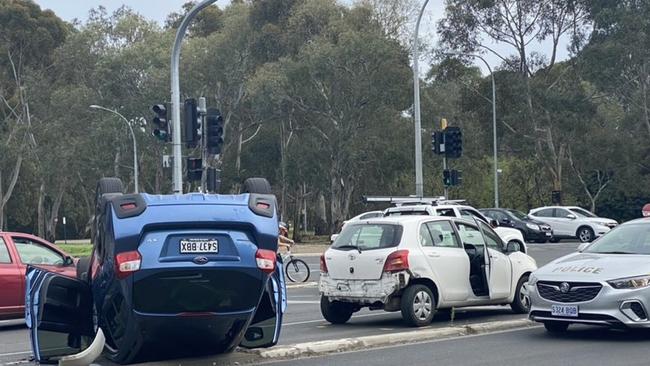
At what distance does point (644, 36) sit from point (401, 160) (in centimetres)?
Answer: 1402

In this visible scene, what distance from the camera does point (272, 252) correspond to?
360 inches

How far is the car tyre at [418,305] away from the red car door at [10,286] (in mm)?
5900

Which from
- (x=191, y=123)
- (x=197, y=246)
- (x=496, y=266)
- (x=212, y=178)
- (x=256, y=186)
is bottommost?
(x=496, y=266)

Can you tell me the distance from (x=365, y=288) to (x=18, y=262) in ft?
18.1

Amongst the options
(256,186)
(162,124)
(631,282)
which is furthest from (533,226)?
(256,186)

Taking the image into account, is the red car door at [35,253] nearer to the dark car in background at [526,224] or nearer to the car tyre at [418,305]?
the car tyre at [418,305]

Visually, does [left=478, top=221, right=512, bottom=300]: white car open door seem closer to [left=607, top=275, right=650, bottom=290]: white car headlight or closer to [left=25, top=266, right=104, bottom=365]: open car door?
[left=607, top=275, right=650, bottom=290]: white car headlight

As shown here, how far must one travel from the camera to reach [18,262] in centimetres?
1575

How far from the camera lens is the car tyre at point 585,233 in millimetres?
45125

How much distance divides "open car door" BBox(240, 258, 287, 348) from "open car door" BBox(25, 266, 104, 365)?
1553 mm

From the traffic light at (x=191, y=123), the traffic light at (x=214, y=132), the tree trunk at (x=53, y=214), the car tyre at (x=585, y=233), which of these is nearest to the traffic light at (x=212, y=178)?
the traffic light at (x=214, y=132)

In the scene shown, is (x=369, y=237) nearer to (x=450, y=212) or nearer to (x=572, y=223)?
(x=450, y=212)

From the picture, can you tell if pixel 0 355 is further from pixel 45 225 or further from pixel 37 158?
pixel 45 225

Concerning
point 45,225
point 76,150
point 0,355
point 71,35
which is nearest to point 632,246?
point 0,355
